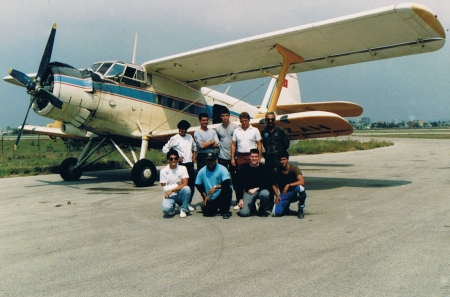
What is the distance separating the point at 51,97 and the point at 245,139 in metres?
5.09

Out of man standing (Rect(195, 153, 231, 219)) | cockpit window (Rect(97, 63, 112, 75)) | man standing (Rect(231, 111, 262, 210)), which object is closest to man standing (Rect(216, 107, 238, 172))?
man standing (Rect(231, 111, 262, 210))

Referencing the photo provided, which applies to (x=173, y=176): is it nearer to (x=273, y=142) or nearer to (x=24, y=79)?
(x=273, y=142)

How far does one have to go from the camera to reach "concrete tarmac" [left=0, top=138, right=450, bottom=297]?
3334 mm

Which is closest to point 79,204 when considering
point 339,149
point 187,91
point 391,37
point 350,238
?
point 350,238

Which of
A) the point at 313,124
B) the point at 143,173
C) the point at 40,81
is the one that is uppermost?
the point at 40,81

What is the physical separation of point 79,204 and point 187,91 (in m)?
6.25

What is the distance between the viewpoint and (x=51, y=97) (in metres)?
9.34

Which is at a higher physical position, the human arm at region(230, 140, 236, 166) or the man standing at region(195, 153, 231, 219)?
the human arm at region(230, 140, 236, 166)

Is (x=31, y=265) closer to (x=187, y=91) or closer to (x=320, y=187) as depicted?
(x=320, y=187)

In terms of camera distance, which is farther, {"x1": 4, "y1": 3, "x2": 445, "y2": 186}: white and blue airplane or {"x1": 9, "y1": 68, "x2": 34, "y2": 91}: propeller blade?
{"x1": 9, "y1": 68, "x2": 34, "y2": 91}: propeller blade

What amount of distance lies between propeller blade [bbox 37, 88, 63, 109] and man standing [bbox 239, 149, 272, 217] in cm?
524

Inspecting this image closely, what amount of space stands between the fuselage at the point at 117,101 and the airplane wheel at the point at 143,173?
1374 millimetres

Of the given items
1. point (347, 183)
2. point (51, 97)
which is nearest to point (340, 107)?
point (347, 183)

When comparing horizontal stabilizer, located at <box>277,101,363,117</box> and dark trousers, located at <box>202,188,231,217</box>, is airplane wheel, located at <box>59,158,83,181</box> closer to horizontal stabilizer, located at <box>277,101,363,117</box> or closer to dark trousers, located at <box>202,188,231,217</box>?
dark trousers, located at <box>202,188,231,217</box>
